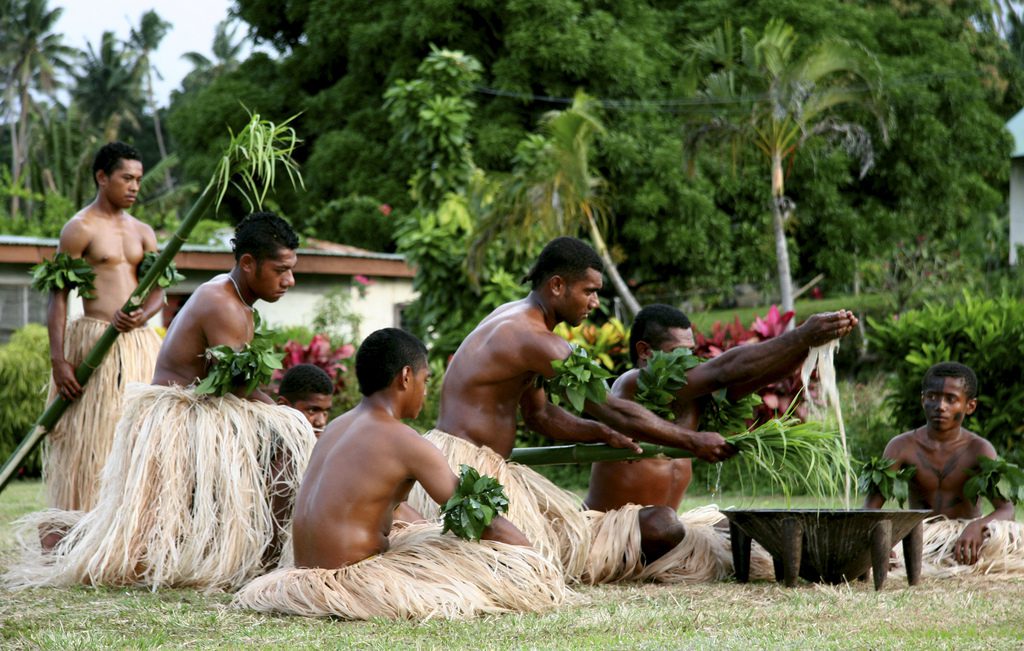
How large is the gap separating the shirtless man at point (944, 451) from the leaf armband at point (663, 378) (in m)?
1.11

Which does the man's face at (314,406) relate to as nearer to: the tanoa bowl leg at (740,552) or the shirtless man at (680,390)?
the shirtless man at (680,390)

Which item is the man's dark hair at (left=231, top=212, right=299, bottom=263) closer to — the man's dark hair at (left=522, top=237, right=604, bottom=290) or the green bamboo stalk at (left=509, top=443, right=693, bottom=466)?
the man's dark hair at (left=522, top=237, right=604, bottom=290)

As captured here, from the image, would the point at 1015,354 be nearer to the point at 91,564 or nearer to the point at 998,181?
the point at 91,564

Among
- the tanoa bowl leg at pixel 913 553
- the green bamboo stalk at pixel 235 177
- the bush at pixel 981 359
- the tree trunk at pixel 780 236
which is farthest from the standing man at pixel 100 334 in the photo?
the tree trunk at pixel 780 236

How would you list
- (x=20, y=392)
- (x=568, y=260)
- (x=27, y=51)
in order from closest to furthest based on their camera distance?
(x=568, y=260), (x=20, y=392), (x=27, y=51)

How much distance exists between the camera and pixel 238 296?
505 cm

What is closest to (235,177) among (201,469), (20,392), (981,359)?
(201,469)

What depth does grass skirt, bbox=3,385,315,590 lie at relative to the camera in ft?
15.3

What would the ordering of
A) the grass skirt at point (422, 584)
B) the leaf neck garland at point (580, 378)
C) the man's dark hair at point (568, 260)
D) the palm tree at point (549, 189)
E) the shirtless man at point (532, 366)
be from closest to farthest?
the grass skirt at point (422, 584)
the leaf neck garland at point (580, 378)
the shirtless man at point (532, 366)
the man's dark hair at point (568, 260)
the palm tree at point (549, 189)

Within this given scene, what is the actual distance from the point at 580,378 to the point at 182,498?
1.56 m

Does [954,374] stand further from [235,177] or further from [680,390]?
[235,177]

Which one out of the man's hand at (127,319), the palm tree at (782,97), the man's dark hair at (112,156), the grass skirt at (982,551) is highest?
the palm tree at (782,97)

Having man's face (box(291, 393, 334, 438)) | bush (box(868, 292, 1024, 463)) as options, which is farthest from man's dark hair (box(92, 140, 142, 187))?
bush (box(868, 292, 1024, 463))

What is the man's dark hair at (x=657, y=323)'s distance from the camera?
17.2ft
